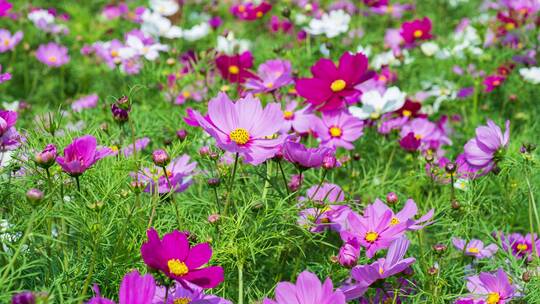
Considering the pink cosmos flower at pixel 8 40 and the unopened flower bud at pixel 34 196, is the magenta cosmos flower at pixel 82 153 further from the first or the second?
the pink cosmos flower at pixel 8 40

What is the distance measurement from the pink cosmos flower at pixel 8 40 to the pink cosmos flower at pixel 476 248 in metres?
1.96

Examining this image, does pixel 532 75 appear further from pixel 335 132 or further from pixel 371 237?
pixel 371 237

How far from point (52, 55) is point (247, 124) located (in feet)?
5.50

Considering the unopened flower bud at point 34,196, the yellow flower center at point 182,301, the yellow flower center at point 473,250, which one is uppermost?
the unopened flower bud at point 34,196

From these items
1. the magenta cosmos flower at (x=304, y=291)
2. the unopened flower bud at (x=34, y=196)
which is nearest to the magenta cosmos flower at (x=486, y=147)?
the magenta cosmos flower at (x=304, y=291)

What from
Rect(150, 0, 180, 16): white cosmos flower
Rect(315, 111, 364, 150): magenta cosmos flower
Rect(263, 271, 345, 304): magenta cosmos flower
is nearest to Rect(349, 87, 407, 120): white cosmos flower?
Rect(315, 111, 364, 150): magenta cosmos flower

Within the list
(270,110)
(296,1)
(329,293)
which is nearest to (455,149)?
(270,110)

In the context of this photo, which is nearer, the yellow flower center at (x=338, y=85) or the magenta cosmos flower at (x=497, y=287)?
the magenta cosmos flower at (x=497, y=287)

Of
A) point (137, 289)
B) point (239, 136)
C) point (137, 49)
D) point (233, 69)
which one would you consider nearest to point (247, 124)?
point (239, 136)

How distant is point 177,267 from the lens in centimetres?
107

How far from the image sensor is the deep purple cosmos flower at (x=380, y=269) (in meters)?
1.19

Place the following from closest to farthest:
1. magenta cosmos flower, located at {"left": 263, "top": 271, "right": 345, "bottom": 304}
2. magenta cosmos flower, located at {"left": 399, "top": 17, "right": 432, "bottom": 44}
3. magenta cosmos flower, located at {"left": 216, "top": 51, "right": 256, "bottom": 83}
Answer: magenta cosmos flower, located at {"left": 263, "top": 271, "right": 345, "bottom": 304} → magenta cosmos flower, located at {"left": 216, "top": 51, "right": 256, "bottom": 83} → magenta cosmos flower, located at {"left": 399, "top": 17, "right": 432, "bottom": 44}

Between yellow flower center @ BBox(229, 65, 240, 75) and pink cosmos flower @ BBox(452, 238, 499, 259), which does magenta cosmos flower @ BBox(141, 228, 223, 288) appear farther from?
yellow flower center @ BBox(229, 65, 240, 75)

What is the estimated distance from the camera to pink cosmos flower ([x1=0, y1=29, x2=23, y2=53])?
2.71 m
